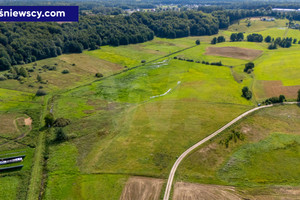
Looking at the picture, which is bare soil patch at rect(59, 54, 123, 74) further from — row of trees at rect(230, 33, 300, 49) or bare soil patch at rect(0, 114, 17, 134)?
row of trees at rect(230, 33, 300, 49)

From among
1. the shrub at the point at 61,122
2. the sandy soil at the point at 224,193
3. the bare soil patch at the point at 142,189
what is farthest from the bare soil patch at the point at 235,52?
the bare soil patch at the point at 142,189

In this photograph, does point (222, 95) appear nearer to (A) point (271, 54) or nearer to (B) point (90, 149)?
(B) point (90, 149)

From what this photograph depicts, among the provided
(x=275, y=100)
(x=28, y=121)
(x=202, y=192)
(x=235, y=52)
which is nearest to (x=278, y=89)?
(x=275, y=100)

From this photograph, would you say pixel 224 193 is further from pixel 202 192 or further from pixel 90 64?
pixel 90 64

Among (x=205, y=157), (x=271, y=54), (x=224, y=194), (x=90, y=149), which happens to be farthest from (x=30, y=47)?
(x=271, y=54)

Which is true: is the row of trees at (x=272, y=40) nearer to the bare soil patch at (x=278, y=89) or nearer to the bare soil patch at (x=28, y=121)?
the bare soil patch at (x=278, y=89)
